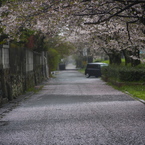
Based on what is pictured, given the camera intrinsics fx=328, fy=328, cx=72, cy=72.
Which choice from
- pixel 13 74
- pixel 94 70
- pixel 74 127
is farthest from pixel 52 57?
pixel 74 127

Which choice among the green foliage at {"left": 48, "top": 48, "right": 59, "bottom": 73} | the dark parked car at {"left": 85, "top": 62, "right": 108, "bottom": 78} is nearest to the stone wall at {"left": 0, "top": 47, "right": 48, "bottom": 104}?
the dark parked car at {"left": 85, "top": 62, "right": 108, "bottom": 78}

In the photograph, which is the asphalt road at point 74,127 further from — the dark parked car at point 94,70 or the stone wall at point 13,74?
the dark parked car at point 94,70

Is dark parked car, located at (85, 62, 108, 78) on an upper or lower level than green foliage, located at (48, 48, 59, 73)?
lower

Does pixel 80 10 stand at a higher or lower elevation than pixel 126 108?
higher

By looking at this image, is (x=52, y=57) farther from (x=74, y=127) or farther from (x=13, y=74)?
(x=74, y=127)

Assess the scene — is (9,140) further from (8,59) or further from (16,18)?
(8,59)

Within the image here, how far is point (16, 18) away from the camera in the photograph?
1376 cm

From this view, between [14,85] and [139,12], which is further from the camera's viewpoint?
[14,85]

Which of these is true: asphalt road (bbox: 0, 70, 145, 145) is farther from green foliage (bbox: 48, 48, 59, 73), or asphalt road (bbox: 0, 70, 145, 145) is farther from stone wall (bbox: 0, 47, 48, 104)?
green foliage (bbox: 48, 48, 59, 73)

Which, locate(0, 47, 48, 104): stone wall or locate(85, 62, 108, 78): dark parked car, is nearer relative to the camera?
locate(0, 47, 48, 104): stone wall

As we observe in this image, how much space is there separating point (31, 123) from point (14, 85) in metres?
7.40

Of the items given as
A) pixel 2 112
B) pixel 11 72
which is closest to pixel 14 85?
pixel 11 72

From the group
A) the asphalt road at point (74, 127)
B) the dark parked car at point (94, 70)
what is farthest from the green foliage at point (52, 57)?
the asphalt road at point (74, 127)

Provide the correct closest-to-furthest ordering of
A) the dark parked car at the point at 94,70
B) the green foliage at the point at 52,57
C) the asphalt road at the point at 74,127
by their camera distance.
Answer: the asphalt road at the point at 74,127 < the dark parked car at the point at 94,70 < the green foliage at the point at 52,57
